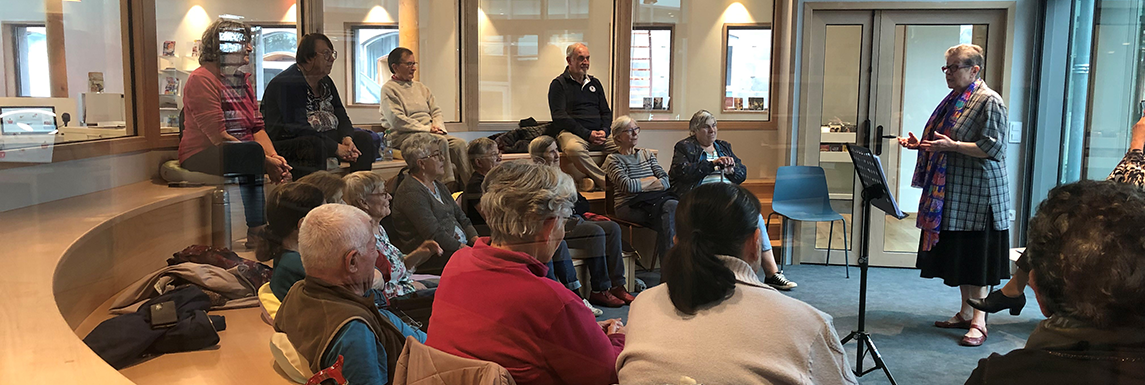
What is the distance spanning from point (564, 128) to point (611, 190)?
0.86ft

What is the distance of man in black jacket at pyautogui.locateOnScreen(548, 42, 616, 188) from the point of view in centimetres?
186

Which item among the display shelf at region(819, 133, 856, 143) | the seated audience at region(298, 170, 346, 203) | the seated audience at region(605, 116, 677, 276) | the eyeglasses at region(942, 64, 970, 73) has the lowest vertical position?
the seated audience at region(298, 170, 346, 203)

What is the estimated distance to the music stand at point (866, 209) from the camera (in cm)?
183

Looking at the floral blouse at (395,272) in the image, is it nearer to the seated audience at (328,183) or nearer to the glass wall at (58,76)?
the seated audience at (328,183)

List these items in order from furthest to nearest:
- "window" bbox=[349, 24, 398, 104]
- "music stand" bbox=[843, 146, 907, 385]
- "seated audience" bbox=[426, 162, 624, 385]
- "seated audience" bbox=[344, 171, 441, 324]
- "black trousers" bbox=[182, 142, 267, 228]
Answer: "black trousers" bbox=[182, 142, 267, 228], "window" bbox=[349, 24, 398, 104], "seated audience" bbox=[344, 171, 441, 324], "music stand" bbox=[843, 146, 907, 385], "seated audience" bbox=[426, 162, 624, 385]

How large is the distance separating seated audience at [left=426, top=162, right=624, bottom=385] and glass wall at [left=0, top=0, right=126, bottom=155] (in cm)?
193

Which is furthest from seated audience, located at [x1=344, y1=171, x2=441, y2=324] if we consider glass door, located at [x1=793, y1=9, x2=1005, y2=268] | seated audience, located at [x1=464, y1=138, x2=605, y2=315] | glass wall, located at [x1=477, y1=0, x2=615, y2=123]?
glass door, located at [x1=793, y1=9, x2=1005, y2=268]

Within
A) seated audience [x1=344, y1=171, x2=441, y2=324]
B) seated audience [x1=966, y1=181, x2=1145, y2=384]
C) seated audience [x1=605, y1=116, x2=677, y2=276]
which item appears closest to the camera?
seated audience [x1=966, y1=181, x2=1145, y2=384]

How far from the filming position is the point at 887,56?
1.83 metres

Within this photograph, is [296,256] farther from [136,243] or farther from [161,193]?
[161,193]

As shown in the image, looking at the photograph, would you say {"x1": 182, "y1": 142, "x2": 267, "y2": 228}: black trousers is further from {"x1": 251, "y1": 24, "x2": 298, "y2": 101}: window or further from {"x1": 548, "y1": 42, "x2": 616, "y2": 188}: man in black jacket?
{"x1": 548, "y1": 42, "x2": 616, "y2": 188}: man in black jacket

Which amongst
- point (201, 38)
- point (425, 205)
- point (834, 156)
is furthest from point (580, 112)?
point (201, 38)

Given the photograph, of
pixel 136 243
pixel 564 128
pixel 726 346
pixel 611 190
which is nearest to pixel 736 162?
pixel 611 190

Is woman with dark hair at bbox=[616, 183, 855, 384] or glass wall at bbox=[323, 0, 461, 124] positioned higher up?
glass wall at bbox=[323, 0, 461, 124]
